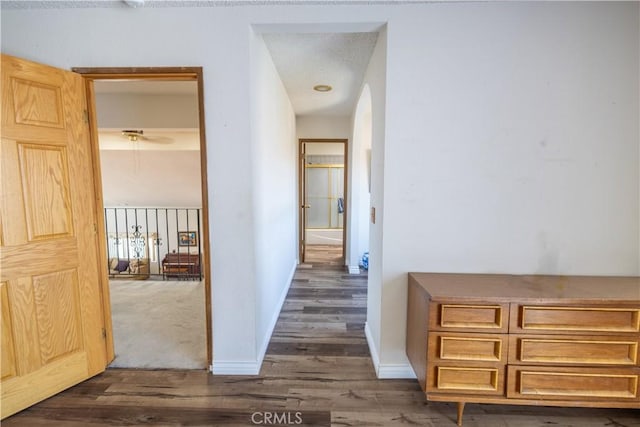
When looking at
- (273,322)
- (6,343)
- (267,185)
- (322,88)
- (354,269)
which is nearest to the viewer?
(6,343)

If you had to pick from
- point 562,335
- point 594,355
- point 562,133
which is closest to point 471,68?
point 562,133

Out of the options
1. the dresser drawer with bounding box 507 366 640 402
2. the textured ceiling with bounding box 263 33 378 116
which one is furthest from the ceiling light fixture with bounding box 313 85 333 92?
the dresser drawer with bounding box 507 366 640 402

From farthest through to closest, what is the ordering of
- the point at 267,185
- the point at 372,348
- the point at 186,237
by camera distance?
the point at 186,237
the point at 267,185
the point at 372,348

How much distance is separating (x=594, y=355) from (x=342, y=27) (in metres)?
2.36

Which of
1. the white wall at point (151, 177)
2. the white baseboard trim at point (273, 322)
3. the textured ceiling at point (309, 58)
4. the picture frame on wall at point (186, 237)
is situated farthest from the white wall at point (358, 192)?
the picture frame on wall at point (186, 237)

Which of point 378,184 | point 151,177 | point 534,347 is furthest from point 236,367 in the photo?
point 151,177

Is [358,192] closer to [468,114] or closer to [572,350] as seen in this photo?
[468,114]

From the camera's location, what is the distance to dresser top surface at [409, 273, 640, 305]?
146cm

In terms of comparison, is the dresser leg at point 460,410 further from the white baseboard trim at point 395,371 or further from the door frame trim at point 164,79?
the door frame trim at point 164,79

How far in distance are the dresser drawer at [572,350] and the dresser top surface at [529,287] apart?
21 cm

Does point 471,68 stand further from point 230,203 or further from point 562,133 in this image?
point 230,203

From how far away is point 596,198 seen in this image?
5.82 feet

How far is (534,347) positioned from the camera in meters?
1.48

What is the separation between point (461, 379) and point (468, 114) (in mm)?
1547
